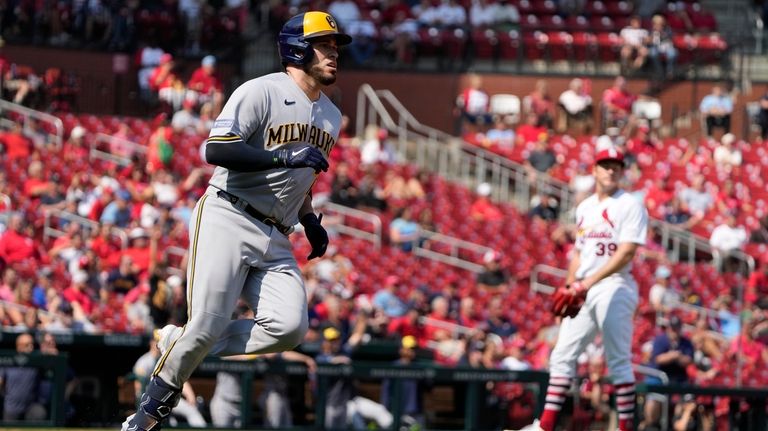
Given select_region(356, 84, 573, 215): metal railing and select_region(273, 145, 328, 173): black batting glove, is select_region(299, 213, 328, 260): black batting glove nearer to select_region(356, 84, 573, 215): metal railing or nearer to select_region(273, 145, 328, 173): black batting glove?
select_region(273, 145, 328, 173): black batting glove

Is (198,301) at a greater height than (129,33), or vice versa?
(129,33)

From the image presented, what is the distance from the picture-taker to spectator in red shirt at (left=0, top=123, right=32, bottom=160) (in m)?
18.8

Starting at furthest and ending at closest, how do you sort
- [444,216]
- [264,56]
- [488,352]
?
[264,56]
[444,216]
[488,352]

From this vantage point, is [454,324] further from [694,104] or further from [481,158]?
[694,104]

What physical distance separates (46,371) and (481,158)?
12.0 m

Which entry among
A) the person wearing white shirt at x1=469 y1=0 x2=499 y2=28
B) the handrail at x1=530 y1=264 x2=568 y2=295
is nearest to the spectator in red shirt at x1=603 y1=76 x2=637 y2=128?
the person wearing white shirt at x1=469 y1=0 x2=499 y2=28

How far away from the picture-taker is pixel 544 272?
19.6 metres

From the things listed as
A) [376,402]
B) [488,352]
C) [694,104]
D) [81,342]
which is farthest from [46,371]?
[694,104]

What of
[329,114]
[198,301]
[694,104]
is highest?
[694,104]

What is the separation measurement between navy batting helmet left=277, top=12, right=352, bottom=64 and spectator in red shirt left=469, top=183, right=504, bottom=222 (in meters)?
13.6

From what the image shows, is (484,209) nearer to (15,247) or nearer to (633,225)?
(15,247)

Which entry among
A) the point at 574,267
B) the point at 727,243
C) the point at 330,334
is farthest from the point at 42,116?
the point at 574,267

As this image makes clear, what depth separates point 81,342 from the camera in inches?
516

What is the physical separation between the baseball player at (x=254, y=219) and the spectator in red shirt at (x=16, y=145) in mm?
11726
